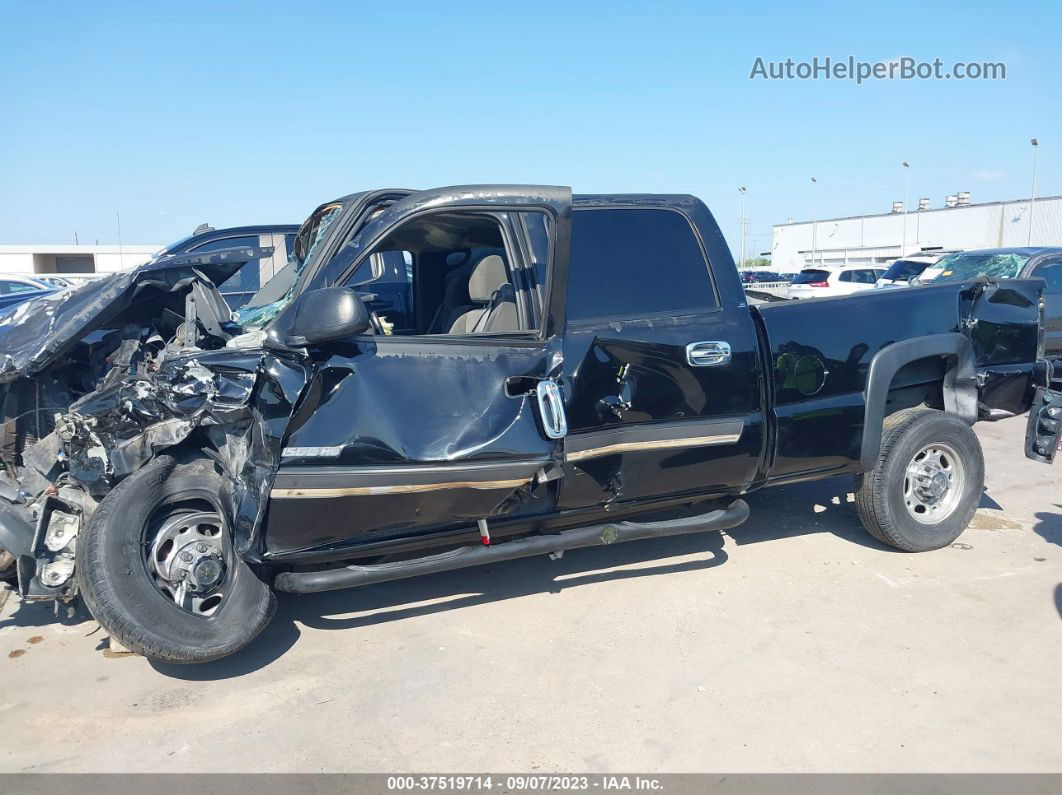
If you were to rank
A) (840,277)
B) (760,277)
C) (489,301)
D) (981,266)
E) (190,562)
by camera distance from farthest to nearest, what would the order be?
1. (760,277)
2. (840,277)
3. (981,266)
4. (489,301)
5. (190,562)

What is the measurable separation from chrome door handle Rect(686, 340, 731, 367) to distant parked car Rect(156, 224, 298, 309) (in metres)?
5.36

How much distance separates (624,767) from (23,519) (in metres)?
2.79

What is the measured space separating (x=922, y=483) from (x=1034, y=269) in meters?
7.22

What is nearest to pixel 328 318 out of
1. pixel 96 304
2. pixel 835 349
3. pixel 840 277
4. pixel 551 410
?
pixel 551 410

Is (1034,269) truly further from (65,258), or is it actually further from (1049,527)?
(65,258)

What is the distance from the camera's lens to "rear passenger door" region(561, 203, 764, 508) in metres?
3.93

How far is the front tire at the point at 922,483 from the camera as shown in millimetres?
4855

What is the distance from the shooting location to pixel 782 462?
448cm

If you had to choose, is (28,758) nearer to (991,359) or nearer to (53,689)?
(53,689)

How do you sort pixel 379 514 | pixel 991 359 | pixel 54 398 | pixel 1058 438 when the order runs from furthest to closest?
pixel 991 359 < pixel 1058 438 < pixel 54 398 < pixel 379 514

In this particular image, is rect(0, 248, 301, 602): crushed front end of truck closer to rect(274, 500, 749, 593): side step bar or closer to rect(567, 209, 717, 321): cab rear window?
rect(274, 500, 749, 593): side step bar

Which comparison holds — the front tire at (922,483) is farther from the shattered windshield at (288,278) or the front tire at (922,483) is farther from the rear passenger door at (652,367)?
the shattered windshield at (288,278)

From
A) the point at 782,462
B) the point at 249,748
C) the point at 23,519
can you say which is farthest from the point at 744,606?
the point at 23,519

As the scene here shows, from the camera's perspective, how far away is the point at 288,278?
499 centimetres
